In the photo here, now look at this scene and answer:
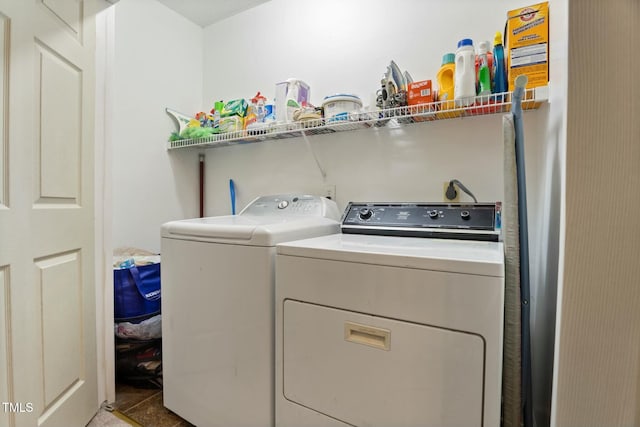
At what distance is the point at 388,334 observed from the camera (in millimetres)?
952

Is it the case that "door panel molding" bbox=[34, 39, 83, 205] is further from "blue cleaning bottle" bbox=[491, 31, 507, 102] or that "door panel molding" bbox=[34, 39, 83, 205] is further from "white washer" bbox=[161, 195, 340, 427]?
"blue cleaning bottle" bbox=[491, 31, 507, 102]

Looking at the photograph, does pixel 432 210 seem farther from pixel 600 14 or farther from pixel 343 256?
pixel 600 14

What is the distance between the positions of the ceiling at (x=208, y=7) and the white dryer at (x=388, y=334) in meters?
2.03

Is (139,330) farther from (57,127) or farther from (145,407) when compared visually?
(57,127)

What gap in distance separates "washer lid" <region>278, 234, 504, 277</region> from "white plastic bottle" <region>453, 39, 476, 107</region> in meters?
0.63

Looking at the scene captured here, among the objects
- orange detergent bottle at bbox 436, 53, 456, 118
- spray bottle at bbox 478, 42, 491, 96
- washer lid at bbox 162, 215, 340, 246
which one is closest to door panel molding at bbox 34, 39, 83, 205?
washer lid at bbox 162, 215, 340, 246

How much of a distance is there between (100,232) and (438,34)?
197 centimetres

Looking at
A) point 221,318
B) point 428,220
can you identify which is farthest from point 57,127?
point 428,220

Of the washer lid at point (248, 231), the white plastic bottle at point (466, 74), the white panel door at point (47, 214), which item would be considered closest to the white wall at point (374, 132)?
the white plastic bottle at point (466, 74)

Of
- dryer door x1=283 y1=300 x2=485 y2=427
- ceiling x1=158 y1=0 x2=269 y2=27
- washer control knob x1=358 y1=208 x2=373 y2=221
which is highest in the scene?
ceiling x1=158 y1=0 x2=269 y2=27

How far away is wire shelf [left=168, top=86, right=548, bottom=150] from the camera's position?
1352 millimetres

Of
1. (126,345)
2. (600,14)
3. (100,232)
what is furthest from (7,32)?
(600,14)

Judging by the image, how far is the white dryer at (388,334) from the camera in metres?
0.85

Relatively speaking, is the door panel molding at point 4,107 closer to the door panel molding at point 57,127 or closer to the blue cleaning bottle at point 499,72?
the door panel molding at point 57,127
